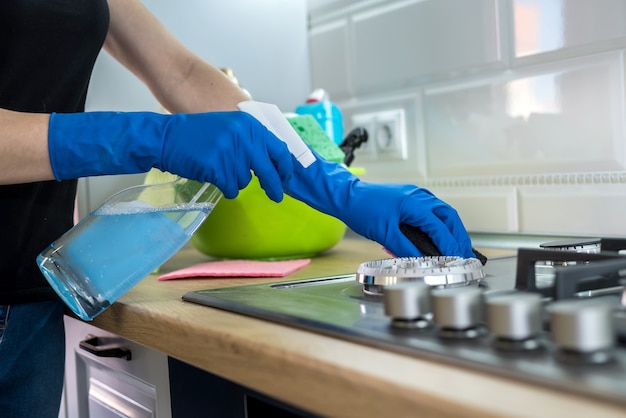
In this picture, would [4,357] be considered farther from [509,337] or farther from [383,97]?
[383,97]

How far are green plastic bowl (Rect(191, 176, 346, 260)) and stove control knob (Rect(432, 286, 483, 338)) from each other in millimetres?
645

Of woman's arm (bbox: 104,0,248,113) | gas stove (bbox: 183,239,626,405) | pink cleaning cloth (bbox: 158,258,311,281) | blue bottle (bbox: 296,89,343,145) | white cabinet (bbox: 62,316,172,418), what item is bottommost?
white cabinet (bbox: 62,316,172,418)

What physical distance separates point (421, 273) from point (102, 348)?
438 millimetres

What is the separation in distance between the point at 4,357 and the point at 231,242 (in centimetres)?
38

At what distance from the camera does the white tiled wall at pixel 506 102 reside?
979 mm

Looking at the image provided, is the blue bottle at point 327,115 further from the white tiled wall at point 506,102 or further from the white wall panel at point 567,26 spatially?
the white wall panel at point 567,26

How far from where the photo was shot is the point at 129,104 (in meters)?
1.29

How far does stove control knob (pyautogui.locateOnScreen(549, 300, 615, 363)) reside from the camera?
0.38m

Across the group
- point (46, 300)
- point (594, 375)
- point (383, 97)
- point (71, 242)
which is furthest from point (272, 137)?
point (383, 97)

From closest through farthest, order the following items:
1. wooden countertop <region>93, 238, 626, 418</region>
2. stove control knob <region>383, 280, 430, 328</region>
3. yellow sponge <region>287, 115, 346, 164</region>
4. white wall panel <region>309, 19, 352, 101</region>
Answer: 1. wooden countertop <region>93, 238, 626, 418</region>
2. stove control knob <region>383, 280, 430, 328</region>
3. yellow sponge <region>287, 115, 346, 164</region>
4. white wall panel <region>309, 19, 352, 101</region>

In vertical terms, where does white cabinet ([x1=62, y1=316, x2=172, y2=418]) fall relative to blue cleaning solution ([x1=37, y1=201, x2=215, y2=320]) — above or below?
below

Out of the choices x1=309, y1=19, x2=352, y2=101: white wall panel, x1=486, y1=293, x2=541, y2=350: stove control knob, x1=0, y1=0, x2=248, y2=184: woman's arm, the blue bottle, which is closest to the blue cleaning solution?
x1=0, y1=0, x2=248, y2=184: woman's arm

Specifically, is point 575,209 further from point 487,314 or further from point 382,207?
point 487,314

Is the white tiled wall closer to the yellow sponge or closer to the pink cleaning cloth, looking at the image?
the yellow sponge
